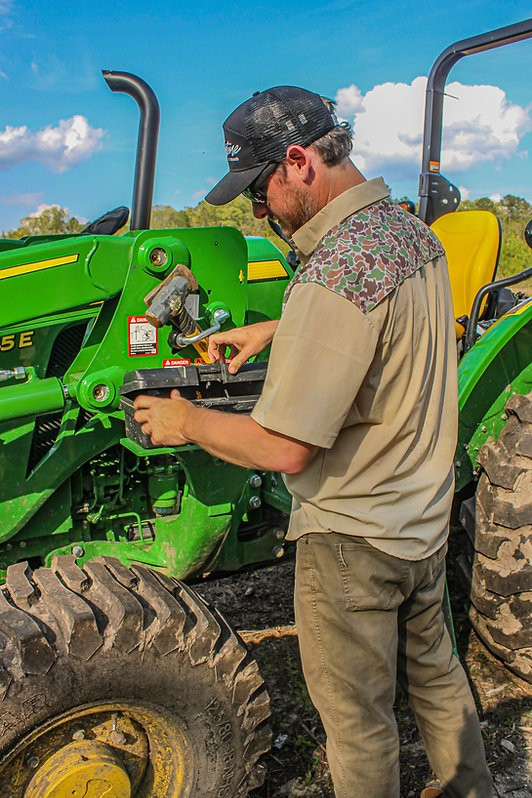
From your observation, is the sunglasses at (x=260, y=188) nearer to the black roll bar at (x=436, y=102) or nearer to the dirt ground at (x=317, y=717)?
the dirt ground at (x=317, y=717)

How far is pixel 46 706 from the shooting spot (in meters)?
1.87

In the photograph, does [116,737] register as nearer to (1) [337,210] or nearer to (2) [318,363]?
(2) [318,363]

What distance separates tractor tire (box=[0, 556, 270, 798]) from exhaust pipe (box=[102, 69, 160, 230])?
52.7 inches

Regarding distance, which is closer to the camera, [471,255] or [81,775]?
[81,775]

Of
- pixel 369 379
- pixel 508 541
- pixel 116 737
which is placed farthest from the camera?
pixel 508 541

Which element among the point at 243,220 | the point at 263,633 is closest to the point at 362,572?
the point at 263,633

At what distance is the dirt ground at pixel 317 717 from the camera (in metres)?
2.47

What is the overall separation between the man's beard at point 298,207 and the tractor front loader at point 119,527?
495 millimetres

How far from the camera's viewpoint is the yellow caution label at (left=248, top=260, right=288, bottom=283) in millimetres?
2740

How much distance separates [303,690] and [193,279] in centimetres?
163

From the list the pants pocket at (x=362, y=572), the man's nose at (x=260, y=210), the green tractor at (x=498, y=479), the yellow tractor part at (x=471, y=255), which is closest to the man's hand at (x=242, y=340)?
the man's nose at (x=260, y=210)

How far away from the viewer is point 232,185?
1.83m

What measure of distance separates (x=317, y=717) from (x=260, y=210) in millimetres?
1828

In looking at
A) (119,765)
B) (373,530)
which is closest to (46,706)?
(119,765)
